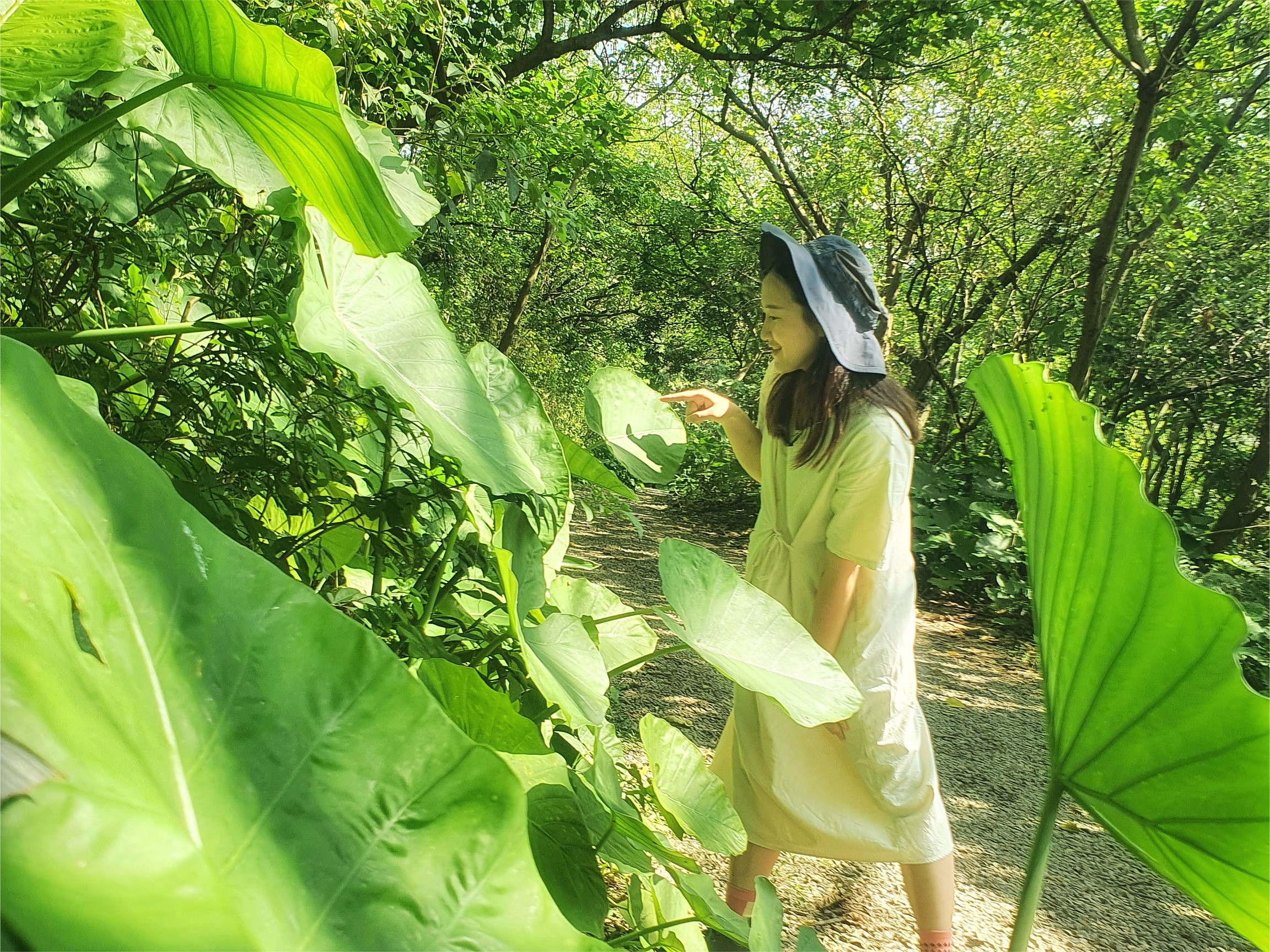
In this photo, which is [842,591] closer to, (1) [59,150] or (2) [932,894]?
(2) [932,894]

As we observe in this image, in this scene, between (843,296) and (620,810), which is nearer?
(620,810)

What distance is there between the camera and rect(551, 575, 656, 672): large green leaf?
1.09m

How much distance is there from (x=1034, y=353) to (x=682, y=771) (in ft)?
19.2

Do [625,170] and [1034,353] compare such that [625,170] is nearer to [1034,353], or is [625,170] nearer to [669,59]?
[669,59]

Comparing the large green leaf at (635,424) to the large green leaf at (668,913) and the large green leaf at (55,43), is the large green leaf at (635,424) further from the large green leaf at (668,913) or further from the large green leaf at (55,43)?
the large green leaf at (55,43)

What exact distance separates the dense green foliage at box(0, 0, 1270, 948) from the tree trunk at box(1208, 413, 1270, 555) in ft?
0.06

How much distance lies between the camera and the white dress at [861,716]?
4.51 feet

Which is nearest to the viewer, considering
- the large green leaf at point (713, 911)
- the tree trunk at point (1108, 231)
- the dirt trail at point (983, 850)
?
the large green leaf at point (713, 911)

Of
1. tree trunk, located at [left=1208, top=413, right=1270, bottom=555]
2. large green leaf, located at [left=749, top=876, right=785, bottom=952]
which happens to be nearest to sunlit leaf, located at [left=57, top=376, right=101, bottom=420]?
large green leaf, located at [left=749, top=876, right=785, bottom=952]

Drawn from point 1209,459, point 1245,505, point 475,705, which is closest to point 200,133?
point 475,705

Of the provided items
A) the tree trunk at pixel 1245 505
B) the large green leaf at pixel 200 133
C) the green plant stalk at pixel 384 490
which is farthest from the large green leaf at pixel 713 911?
the tree trunk at pixel 1245 505

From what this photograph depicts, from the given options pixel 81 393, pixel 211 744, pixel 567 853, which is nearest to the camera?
pixel 211 744

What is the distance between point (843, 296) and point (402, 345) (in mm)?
959

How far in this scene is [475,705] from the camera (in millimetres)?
741
